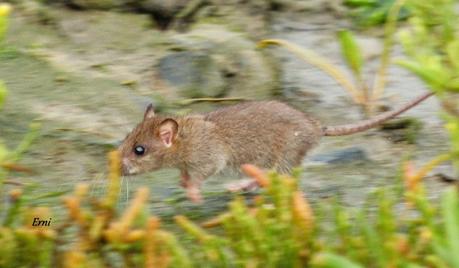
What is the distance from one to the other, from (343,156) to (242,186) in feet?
2.13

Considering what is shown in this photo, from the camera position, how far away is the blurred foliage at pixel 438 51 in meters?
4.71

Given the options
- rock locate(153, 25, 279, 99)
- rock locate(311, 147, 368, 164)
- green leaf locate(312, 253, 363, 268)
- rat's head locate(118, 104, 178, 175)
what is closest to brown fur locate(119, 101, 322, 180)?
rat's head locate(118, 104, 178, 175)

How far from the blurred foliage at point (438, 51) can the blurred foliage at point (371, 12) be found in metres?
1.45

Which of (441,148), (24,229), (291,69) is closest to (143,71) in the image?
(291,69)

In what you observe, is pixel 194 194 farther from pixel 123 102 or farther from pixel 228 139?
pixel 123 102

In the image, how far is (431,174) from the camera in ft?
19.6

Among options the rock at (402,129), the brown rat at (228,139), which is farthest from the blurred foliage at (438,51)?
the brown rat at (228,139)

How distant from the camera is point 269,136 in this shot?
6.12 metres

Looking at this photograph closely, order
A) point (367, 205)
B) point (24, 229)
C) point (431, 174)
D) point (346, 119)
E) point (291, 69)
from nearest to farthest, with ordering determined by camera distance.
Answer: point (24, 229), point (367, 205), point (431, 174), point (346, 119), point (291, 69)

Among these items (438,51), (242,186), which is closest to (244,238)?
(242,186)

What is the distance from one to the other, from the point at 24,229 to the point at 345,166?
2221mm

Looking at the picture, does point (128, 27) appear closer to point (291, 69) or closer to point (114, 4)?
point (114, 4)

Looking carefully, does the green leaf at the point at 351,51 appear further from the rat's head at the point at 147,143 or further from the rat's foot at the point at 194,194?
the rat's foot at the point at 194,194

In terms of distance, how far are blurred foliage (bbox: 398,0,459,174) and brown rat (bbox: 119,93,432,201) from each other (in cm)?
37
